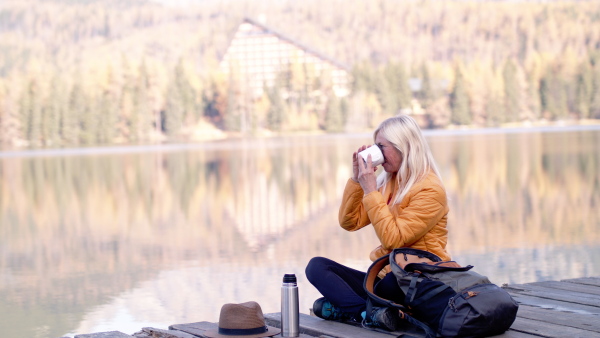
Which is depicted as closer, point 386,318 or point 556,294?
point 386,318

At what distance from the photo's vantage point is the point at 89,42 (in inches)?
5002

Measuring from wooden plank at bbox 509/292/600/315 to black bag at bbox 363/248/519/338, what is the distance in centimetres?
60

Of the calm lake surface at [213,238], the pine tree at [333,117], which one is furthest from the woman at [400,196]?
the pine tree at [333,117]

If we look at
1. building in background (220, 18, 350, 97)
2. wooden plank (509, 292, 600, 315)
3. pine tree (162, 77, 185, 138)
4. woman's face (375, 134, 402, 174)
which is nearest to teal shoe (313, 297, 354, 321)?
woman's face (375, 134, 402, 174)

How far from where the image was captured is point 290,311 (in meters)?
3.24

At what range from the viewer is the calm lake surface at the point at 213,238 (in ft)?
17.8

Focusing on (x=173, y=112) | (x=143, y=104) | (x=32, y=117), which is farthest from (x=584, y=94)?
(x=32, y=117)

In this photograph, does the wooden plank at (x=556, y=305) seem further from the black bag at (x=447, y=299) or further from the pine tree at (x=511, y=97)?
the pine tree at (x=511, y=97)

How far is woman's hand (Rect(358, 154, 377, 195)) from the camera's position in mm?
3170

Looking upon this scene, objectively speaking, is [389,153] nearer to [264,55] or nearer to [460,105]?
[460,105]

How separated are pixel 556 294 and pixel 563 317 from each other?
1.82 feet

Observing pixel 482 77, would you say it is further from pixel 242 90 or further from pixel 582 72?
pixel 242 90

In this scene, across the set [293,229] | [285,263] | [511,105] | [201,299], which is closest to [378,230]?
[201,299]

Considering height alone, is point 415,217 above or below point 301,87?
below
